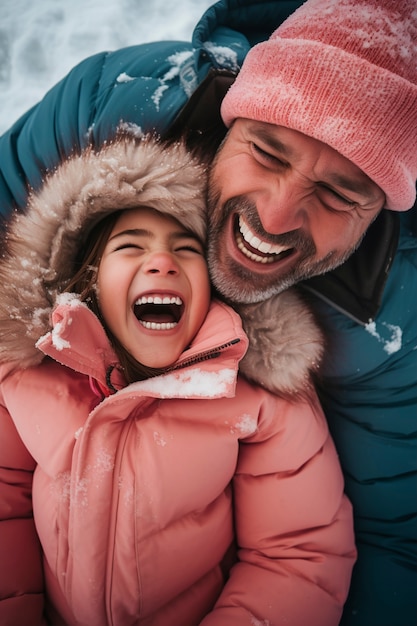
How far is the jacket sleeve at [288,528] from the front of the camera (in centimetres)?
102

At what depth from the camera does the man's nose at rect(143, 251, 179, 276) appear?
91 cm

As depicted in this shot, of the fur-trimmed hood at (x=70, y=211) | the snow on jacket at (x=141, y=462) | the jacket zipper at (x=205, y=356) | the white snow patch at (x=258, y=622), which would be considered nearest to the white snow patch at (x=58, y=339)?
the snow on jacket at (x=141, y=462)

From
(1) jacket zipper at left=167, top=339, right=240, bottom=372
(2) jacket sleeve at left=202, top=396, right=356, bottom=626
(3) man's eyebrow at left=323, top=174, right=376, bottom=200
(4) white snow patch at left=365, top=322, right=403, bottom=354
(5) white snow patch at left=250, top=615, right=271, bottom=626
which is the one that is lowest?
(5) white snow patch at left=250, top=615, right=271, bottom=626

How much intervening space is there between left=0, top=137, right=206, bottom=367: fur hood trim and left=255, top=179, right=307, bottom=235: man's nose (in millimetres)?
160

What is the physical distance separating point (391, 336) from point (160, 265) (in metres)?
0.70

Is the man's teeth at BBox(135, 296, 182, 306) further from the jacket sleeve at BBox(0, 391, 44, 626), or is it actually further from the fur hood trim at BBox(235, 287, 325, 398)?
the jacket sleeve at BBox(0, 391, 44, 626)

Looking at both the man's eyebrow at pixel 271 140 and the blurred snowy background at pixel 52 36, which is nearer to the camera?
the man's eyebrow at pixel 271 140

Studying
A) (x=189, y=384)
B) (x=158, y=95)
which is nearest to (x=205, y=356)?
(x=189, y=384)

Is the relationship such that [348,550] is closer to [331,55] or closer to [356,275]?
[356,275]

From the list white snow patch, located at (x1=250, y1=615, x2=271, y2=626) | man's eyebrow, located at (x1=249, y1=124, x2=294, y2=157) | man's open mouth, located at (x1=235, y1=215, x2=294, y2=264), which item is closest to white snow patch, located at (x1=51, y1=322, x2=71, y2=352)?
man's open mouth, located at (x1=235, y1=215, x2=294, y2=264)

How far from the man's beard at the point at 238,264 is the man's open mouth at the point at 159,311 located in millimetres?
121

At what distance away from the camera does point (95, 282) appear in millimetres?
964

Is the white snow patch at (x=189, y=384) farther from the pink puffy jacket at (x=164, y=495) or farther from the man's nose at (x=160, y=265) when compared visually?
the man's nose at (x=160, y=265)

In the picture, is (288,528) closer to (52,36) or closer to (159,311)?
(159,311)
